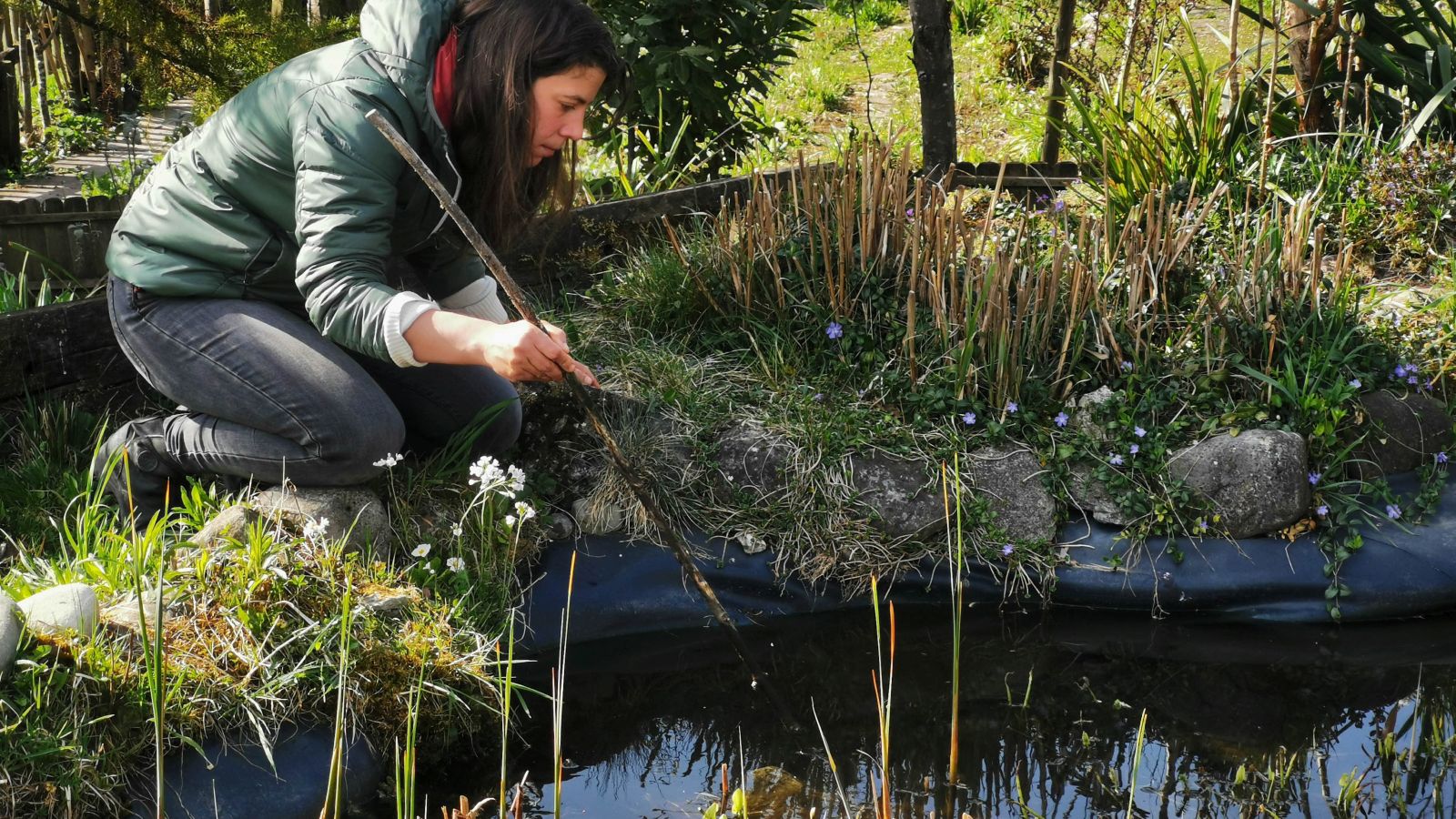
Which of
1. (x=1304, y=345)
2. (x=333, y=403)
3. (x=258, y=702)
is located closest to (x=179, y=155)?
(x=333, y=403)

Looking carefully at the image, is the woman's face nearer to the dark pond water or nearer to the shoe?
the shoe

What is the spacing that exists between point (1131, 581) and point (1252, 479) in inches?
17.1

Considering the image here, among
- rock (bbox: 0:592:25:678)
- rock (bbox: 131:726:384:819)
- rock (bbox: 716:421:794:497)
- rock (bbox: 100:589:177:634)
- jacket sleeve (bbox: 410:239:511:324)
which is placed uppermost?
jacket sleeve (bbox: 410:239:511:324)

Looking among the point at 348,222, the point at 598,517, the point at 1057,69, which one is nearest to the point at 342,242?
the point at 348,222

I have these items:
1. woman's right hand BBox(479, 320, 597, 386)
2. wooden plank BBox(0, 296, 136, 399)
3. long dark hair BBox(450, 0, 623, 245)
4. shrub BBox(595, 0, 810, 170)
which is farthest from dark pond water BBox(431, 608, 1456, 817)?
shrub BBox(595, 0, 810, 170)

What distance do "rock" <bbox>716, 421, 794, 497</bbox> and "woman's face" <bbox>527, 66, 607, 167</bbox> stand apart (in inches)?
44.4

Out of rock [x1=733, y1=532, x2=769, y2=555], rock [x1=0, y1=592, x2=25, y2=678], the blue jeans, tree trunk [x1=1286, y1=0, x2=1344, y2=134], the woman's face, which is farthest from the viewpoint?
tree trunk [x1=1286, y1=0, x2=1344, y2=134]

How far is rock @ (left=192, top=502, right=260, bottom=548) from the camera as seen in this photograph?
2.75 meters

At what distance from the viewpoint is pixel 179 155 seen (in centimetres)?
292

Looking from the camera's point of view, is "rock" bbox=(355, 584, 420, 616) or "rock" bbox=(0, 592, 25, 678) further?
"rock" bbox=(355, 584, 420, 616)

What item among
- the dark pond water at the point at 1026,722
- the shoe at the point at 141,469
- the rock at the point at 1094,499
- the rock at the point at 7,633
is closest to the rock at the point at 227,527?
the shoe at the point at 141,469

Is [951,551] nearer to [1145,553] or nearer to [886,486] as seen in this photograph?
[886,486]

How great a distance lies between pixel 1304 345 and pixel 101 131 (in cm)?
829

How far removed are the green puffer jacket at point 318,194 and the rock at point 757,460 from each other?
980 mm
